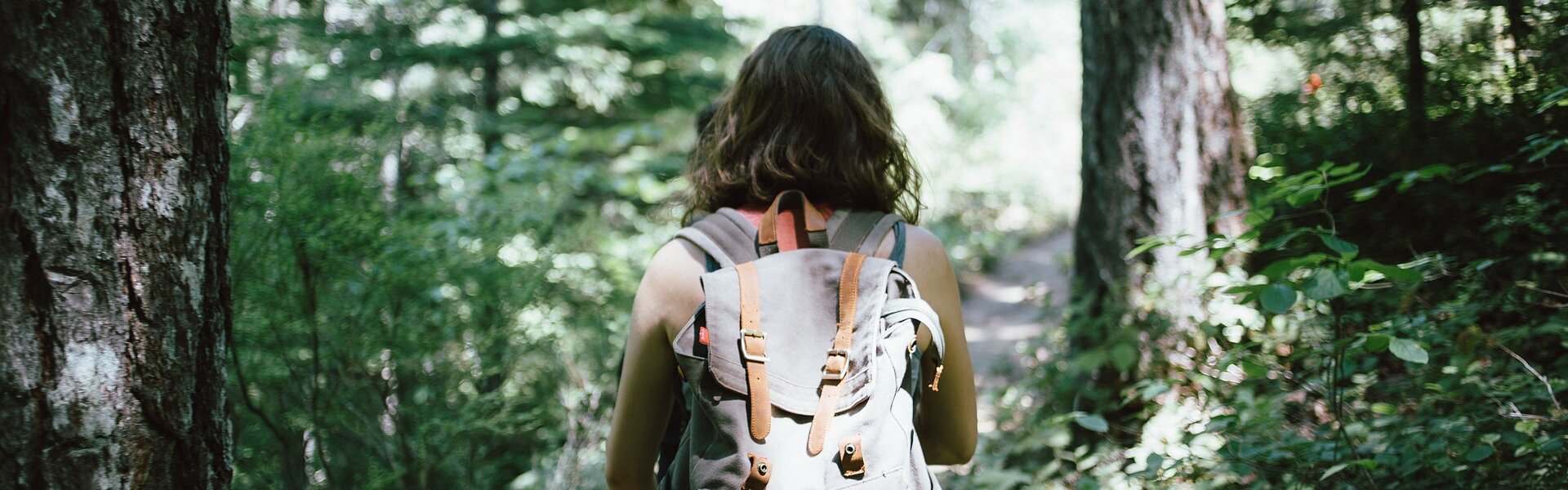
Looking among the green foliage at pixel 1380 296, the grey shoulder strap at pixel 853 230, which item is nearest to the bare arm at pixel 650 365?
the grey shoulder strap at pixel 853 230

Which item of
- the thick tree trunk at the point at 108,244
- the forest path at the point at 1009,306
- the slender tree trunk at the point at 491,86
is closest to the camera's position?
the thick tree trunk at the point at 108,244

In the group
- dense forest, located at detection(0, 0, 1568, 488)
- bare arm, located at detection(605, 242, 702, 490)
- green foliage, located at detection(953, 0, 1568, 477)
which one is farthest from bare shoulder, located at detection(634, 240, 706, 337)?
green foliage, located at detection(953, 0, 1568, 477)

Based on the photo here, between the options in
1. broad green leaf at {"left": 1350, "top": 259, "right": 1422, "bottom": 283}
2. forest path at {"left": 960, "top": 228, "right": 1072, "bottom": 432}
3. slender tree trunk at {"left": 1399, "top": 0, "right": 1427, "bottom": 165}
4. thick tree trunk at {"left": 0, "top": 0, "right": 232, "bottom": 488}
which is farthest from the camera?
forest path at {"left": 960, "top": 228, "right": 1072, "bottom": 432}

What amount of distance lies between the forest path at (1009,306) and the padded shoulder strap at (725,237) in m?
2.69

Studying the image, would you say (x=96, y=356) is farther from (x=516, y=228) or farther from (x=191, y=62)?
(x=516, y=228)

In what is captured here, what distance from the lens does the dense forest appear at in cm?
134

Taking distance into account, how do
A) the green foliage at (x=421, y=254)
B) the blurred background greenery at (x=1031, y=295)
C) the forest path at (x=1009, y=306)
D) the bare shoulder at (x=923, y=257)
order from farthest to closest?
the forest path at (x=1009, y=306), the green foliage at (x=421, y=254), the blurred background greenery at (x=1031, y=295), the bare shoulder at (x=923, y=257)

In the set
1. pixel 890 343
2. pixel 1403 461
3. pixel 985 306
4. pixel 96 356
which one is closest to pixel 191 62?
pixel 96 356

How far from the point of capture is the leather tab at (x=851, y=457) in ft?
4.41

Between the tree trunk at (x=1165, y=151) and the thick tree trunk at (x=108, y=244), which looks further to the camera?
the tree trunk at (x=1165, y=151)

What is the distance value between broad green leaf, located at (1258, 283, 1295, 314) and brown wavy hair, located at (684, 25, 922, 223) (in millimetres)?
931

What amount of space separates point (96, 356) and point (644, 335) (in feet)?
2.93

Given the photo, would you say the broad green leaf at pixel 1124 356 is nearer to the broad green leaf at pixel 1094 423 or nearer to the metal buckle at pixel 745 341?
the broad green leaf at pixel 1094 423

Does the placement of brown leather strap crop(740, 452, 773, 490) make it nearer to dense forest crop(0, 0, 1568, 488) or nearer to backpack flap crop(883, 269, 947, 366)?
backpack flap crop(883, 269, 947, 366)
